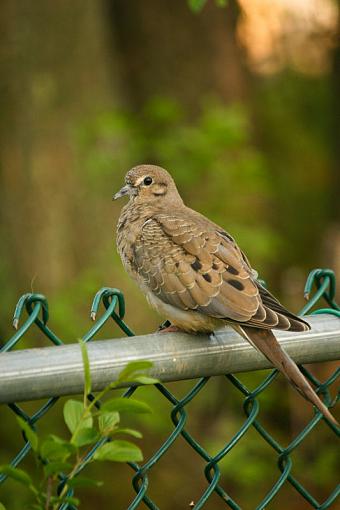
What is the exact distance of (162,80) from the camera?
7891 mm

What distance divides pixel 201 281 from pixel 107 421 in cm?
114

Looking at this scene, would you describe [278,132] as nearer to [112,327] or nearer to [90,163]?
[90,163]

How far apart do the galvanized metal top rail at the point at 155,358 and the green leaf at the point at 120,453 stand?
226mm

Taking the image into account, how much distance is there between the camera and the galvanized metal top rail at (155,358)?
1981 millimetres

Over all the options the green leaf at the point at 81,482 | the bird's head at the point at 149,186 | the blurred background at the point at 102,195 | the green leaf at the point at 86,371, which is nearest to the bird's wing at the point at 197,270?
the bird's head at the point at 149,186

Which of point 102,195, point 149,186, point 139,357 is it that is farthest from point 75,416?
point 102,195

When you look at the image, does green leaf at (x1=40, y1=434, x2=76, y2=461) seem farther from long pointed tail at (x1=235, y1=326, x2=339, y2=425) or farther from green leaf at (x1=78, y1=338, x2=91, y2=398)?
long pointed tail at (x1=235, y1=326, x2=339, y2=425)

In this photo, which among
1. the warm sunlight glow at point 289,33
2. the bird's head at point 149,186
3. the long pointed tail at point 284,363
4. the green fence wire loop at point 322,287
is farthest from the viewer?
the warm sunlight glow at point 289,33

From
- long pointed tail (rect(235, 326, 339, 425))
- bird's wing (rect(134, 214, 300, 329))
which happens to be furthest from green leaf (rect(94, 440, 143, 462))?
bird's wing (rect(134, 214, 300, 329))

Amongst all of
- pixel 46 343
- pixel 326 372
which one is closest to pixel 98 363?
pixel 46 343

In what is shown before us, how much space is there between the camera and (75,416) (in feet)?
6.16

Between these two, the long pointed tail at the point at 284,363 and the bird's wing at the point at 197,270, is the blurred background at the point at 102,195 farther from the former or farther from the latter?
the long pointed tail at the point at 284,363

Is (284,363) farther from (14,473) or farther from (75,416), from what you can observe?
(14,473)

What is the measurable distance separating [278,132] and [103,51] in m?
3.51
